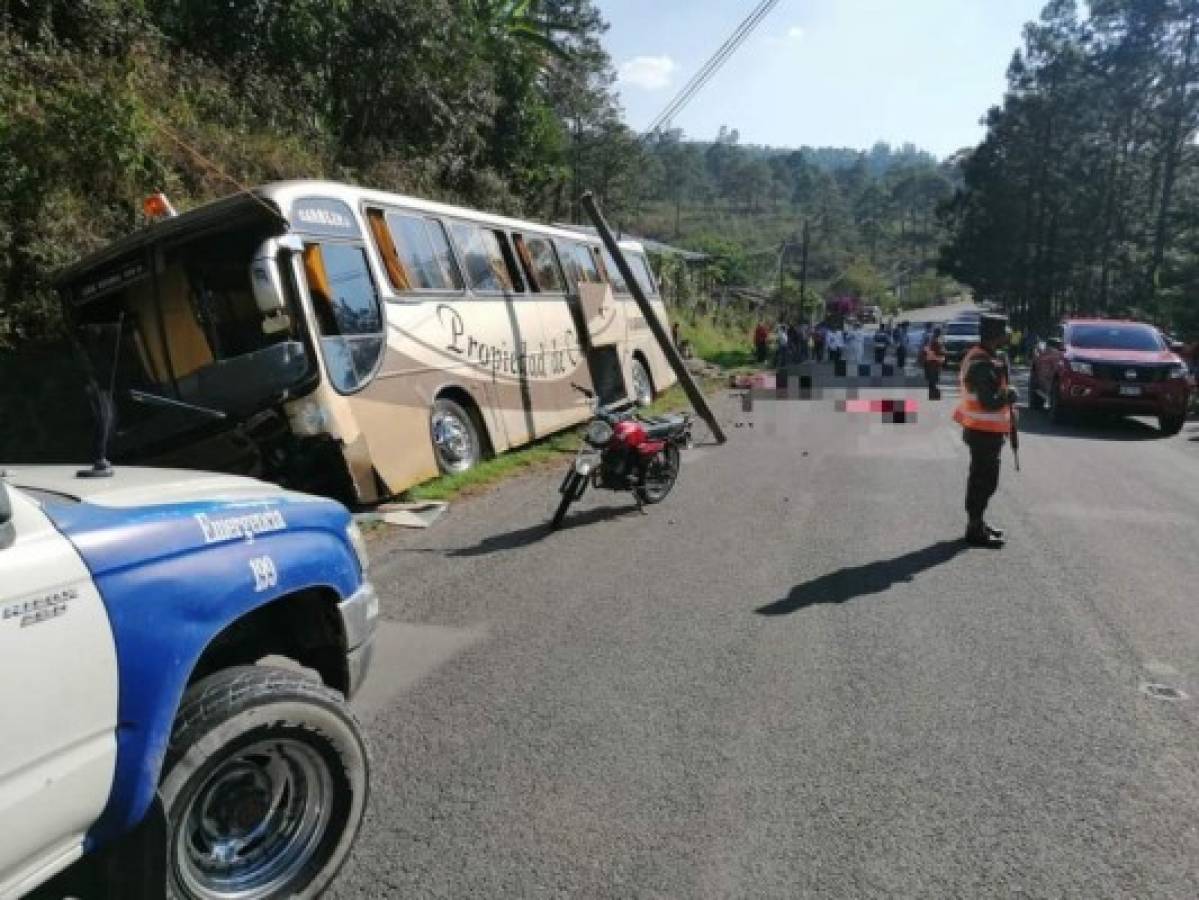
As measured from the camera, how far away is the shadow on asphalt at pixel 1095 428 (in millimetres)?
14438

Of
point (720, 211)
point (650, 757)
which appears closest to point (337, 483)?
point (650, 757)

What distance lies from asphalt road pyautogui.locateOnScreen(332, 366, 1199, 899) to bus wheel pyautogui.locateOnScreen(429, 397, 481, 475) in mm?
1464

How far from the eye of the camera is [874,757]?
3.89 m

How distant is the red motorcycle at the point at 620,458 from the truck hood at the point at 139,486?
4.79 meters

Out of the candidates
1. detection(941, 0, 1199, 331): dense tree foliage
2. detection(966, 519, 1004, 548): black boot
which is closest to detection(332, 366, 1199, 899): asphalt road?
detection(966, 519, 1004, 548): black boot

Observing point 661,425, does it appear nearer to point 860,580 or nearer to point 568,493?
point 568,493

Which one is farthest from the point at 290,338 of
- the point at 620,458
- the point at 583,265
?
the point at 583,265

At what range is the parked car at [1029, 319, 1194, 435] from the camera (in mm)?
14625

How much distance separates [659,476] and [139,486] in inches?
259

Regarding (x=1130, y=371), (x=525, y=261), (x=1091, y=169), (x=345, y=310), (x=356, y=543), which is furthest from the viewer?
(x=1091, y=169)

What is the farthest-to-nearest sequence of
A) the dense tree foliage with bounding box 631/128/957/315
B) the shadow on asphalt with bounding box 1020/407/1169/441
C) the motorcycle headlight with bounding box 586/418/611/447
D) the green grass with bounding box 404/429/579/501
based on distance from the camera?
the dense tree foliage with bounding box 631/128/957/315 → the shadow on asphalt with bounding box 1020/407/1169/441 → the green grass with bounding box 404/429/579/501 → the motorcycle headlight with bounding box 586/418/611/447

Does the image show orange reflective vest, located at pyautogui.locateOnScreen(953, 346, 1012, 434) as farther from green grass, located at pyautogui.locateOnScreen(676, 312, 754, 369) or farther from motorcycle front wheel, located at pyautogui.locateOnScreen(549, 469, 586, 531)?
green grass, located at pyautogui.locateOnScreen(676, 312, 754, 369)

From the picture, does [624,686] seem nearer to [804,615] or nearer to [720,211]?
[804,615]

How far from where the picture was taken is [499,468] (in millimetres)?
10430
